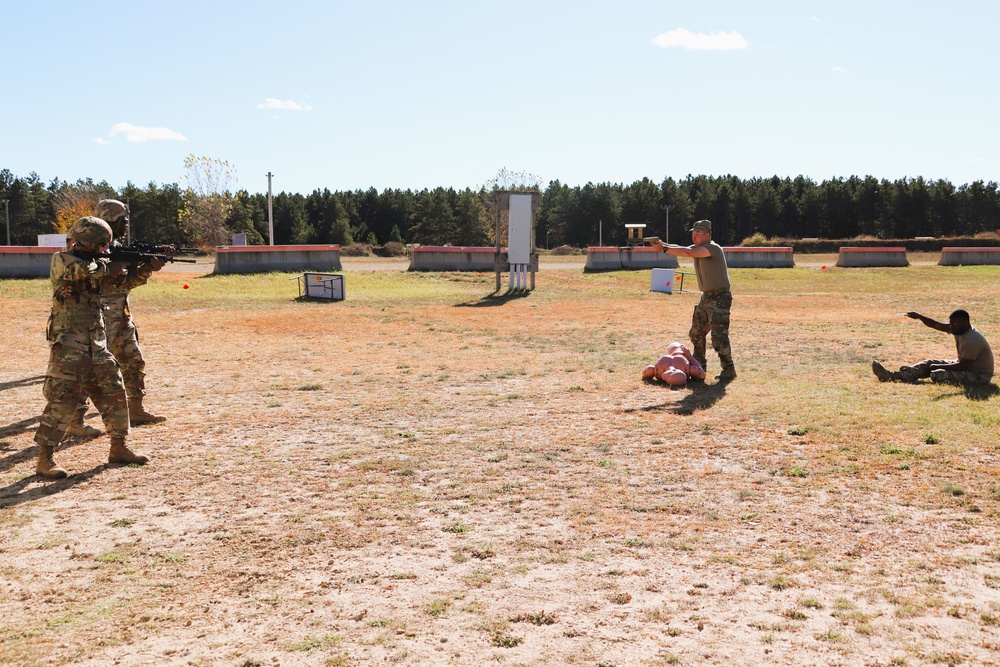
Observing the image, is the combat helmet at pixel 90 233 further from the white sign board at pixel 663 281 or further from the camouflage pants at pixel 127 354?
the white sign board at pixel 663 281

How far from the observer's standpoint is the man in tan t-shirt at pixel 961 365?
10852 millimetres

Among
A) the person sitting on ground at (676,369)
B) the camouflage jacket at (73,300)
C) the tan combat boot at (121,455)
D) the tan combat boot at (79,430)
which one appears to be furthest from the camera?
the person sitting on ground at (676,369)

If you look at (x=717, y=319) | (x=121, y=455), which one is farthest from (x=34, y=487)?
(x=717, y=319)

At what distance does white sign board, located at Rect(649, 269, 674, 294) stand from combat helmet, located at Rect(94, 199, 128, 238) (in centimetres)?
2203

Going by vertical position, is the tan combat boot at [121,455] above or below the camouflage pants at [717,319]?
below

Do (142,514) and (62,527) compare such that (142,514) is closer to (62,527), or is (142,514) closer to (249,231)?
(62,527)

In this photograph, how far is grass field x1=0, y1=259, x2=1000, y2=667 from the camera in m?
4.40

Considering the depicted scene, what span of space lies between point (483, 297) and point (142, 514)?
20626 mm

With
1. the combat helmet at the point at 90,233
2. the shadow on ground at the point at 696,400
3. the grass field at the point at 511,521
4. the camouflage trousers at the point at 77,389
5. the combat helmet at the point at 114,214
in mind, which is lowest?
the grass field at the point at 511,521

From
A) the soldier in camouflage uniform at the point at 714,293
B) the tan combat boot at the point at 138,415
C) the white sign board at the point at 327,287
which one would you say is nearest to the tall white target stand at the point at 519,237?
the white sign board at the point at 327,287

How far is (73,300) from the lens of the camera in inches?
291

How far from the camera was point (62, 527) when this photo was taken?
605cm

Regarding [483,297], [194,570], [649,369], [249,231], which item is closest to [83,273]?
[194,570]

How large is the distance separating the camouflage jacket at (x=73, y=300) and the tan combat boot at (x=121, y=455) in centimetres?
96
